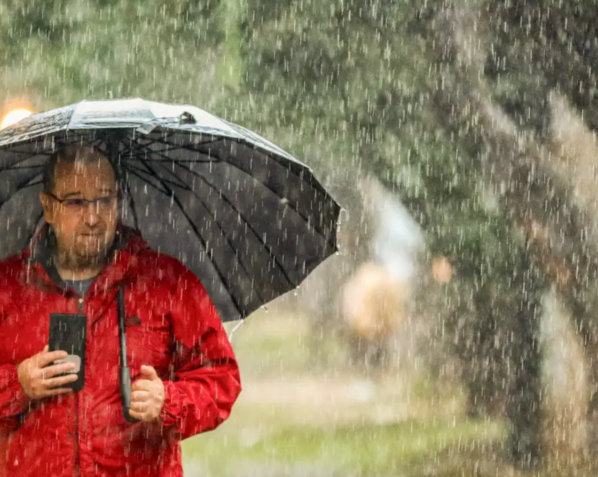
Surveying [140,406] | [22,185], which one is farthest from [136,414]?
[22,185]

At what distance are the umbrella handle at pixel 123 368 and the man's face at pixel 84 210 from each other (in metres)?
0.18

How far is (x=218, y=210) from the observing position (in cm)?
433

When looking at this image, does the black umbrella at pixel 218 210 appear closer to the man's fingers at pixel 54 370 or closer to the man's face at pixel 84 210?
the man's face at pixel 84 210

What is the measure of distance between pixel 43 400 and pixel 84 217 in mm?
617

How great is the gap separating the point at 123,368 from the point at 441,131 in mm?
7958

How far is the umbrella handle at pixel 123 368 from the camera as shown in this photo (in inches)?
138

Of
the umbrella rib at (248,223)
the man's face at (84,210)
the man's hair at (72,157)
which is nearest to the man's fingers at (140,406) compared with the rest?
the man's face at (84,210)

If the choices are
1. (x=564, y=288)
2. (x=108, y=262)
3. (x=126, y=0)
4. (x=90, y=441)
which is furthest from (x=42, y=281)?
(x=564, y=288)

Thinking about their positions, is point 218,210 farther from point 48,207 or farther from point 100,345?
point 100,345

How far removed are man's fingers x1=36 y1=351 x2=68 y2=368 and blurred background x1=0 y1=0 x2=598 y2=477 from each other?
611cm

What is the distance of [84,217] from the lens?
373cm

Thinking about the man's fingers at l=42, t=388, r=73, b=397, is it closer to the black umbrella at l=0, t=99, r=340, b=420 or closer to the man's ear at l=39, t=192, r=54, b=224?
the man's ear at l=39, t=192, r=54, b=224

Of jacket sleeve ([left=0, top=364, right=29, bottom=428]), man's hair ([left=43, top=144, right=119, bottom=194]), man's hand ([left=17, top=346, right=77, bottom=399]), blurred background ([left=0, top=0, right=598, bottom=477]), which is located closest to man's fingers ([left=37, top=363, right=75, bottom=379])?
man's hand ([left=17, top=346, right=77, bottom=399])

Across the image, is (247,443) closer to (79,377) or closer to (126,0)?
(126,0)
